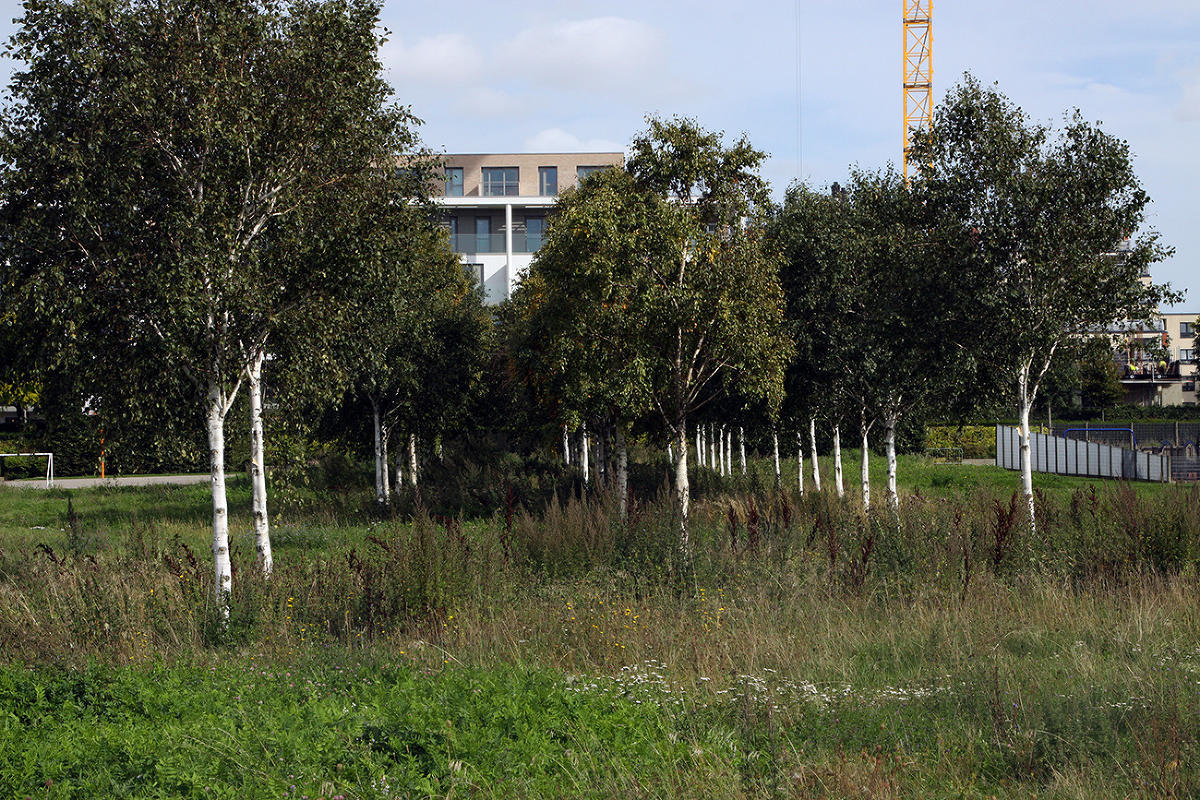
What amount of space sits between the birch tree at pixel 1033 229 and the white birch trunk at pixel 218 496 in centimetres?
1226

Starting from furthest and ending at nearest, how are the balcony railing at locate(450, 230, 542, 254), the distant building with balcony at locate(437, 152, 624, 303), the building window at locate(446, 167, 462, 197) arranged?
1. the building window at locate(446, 167, 462, 197)
2. the distant building with balcony at locate(437, 152, 624, 303)
3. the balcony railing at locate(450, 230, 542, 254)

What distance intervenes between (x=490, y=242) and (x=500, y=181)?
14.3 feet

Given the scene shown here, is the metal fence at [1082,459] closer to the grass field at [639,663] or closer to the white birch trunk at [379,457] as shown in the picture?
the white birch trunk at [379,457]

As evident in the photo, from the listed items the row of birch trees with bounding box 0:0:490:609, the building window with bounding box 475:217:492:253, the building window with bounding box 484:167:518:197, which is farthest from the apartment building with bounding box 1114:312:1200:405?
the row of birch trees with bounding box 0:0:490:609

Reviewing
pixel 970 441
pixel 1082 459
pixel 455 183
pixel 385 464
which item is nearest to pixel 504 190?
pixel 455 183

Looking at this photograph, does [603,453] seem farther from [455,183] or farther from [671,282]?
[455,183]

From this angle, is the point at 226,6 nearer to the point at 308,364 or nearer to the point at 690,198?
the point at 308,364

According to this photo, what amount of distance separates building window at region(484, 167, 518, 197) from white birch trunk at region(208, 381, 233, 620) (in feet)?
167

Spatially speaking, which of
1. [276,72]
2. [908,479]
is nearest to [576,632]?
[276,72]

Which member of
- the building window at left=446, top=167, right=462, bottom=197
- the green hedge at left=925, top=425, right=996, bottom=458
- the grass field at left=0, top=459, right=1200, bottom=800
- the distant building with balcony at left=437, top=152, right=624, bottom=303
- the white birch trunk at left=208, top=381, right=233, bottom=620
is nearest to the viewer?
the grass field at left=0, top=459, right=1200, bottom=800

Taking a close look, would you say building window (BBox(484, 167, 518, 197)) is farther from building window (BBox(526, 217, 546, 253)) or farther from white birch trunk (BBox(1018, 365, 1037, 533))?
white birch trunk (BBox(1018, 365, 1037, 533))

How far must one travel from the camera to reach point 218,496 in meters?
11.1

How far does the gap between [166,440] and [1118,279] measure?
1496cm

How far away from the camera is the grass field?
464cm
